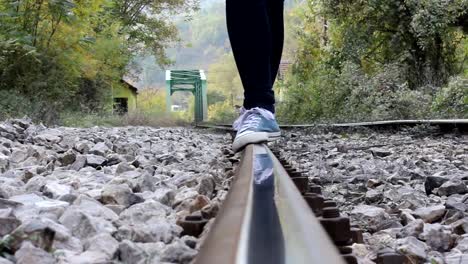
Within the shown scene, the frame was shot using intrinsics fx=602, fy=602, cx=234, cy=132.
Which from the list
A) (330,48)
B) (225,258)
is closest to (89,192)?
(225,258)

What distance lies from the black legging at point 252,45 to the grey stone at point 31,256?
67.6 inches

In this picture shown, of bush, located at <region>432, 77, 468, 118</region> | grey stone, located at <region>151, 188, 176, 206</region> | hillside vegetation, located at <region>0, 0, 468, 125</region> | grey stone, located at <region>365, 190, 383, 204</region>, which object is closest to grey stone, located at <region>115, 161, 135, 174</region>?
grey stone, located at <region>151, 188, 176, 206</region>

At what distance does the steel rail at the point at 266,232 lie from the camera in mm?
895

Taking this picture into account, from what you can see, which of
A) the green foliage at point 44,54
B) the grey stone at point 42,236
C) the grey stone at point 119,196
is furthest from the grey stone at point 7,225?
the green foliage at point 44,54

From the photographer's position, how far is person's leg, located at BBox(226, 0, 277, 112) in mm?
2600

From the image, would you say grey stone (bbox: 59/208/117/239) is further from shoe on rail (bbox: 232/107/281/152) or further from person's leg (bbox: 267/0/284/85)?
person's leg (bbox: 267/0/284/85)

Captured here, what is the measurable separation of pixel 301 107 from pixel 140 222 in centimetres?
1423

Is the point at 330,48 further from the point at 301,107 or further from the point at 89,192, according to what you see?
the point at 89,192

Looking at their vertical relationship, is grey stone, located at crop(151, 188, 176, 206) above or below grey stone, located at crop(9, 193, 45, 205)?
below

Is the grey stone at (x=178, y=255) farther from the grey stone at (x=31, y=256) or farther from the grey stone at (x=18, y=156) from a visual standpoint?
the grey stone at (x=18, y=156)

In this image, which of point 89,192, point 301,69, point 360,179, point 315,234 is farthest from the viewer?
point 301,69

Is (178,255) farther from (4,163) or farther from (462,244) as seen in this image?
(4,163)

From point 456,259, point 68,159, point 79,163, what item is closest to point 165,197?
point 456,259

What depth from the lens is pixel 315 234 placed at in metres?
1.10
